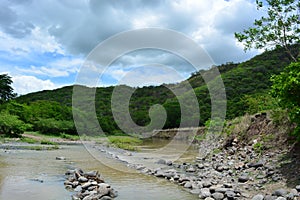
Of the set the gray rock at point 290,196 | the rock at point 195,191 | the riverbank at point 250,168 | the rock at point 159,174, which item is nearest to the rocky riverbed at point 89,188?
the rock at point 195,191

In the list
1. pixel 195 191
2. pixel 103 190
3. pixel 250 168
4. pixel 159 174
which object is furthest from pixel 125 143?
pixel 103 190

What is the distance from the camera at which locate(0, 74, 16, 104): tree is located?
155 feet

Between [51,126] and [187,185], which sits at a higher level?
[51,126]

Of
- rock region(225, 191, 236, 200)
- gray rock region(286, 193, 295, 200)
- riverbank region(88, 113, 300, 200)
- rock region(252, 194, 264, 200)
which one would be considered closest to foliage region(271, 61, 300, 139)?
riverbank region(88, 113, 300, 200)

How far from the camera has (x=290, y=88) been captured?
8680 mm

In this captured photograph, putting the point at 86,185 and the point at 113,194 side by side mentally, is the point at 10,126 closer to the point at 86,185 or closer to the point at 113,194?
the point at 86,185

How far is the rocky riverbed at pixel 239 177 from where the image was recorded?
30.0 ft

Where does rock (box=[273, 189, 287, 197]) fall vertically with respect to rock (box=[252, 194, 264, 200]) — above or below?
above

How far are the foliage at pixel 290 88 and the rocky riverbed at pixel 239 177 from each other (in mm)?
1996

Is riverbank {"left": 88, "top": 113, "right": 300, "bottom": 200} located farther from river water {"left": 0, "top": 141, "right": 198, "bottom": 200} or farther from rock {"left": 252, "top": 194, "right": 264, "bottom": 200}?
river water {"left": 0, "top": 141, "right": 198, "bottom": 200}

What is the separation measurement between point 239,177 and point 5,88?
45723 millimetres

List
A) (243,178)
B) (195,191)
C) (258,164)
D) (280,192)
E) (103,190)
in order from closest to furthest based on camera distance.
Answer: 1. (280,192)
2. (103,190)
3. (195,191)
4. (243,178)
5. (258,164)

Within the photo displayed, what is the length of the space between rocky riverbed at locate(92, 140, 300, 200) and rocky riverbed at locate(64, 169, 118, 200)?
2.99 m

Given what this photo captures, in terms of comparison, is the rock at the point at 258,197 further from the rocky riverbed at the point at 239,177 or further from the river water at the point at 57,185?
the river water at the point at 57,185
